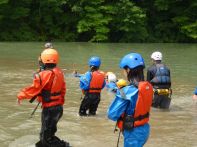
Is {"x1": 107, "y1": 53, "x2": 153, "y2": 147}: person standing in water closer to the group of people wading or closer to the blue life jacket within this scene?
the group of people wading

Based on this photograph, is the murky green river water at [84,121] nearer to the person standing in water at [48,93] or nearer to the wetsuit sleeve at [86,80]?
the person standing in water at [48,93]

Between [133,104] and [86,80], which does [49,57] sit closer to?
[133,104]

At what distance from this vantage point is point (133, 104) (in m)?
5.61

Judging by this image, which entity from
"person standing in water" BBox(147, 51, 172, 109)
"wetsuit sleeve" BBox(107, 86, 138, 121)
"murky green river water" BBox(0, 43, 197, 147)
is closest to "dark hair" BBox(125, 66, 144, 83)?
"wetsuit sleeve" BBox(107, 86, 138, 121)

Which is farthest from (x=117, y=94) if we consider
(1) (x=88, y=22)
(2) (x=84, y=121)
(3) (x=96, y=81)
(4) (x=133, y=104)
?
(1) (x=88, y=22)

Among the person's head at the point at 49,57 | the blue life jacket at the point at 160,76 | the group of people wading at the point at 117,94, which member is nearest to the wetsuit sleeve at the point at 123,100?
the group of people wading at the point at 117,94

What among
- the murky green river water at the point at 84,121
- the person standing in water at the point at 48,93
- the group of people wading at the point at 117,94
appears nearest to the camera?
the group of people wading at the point at 117,94

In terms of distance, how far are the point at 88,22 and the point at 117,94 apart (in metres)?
33.0

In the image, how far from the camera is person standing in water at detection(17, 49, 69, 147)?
7.07 metres

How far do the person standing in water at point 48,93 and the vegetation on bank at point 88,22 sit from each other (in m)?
29.4

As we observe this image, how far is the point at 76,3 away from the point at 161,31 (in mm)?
7955

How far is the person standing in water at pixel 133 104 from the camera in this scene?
5.54 m

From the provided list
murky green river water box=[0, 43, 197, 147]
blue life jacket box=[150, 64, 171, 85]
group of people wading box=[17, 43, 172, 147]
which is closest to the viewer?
group of people wading box=[17, 43, 172, 147]

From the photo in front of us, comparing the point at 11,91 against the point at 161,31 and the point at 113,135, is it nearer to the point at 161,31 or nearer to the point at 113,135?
the point at 113,135
